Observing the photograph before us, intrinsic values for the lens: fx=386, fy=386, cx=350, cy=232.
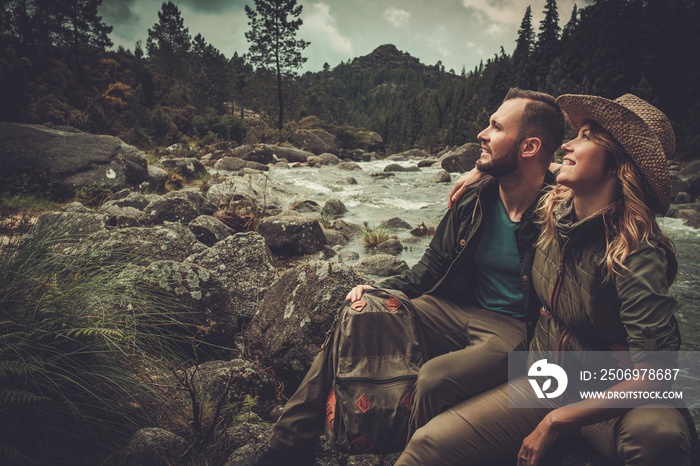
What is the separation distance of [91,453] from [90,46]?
130 ft

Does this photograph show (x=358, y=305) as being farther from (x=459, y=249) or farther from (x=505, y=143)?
(x=505, y=143)

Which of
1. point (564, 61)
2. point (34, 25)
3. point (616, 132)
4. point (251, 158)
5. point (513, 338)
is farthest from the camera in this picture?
point (564, 61)

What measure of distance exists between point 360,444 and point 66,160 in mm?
9603

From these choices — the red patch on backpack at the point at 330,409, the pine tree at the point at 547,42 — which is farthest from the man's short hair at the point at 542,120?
the pine tree at the point at 547,42

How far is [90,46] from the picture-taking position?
31828 mm

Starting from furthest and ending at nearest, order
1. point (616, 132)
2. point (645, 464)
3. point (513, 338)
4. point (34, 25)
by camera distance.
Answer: point (34, 25) → point (513, 338) → point (616, 132) → point (645, 464)

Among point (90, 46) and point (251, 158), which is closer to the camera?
point (251, 158)

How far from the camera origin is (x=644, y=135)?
5.50ft

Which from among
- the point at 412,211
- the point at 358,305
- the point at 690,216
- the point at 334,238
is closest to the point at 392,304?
the point at 358,305

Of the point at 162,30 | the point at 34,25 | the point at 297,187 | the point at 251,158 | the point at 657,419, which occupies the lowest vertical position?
the point at 657,419

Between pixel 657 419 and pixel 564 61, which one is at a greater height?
pixel 564 61

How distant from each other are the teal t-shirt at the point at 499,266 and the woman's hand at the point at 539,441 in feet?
2.65

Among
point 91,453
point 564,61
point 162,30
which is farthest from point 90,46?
point 564,61

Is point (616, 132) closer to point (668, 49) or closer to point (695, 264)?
point (695, 264)
